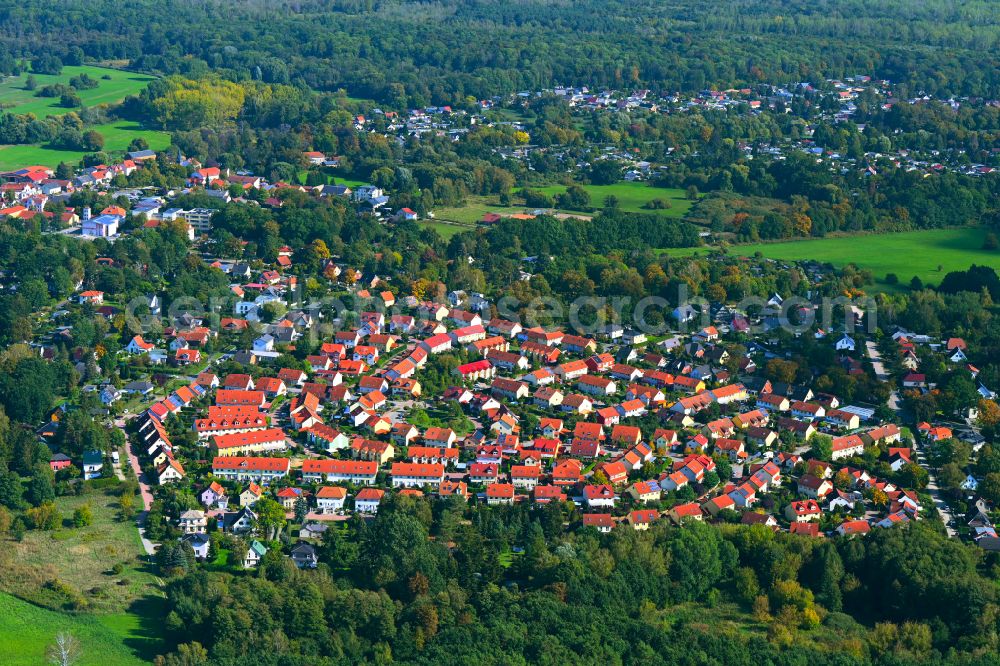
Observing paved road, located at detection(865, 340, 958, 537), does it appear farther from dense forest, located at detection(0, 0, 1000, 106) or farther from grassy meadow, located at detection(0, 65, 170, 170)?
dense forest, located at detection(0, 0, 1000, 106)

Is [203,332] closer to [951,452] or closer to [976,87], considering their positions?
[951,452]

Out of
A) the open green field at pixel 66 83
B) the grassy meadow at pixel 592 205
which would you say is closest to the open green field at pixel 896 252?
the grassy meadow at pixel 592 205

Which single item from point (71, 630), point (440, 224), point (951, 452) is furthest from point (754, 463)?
point (440, 224)

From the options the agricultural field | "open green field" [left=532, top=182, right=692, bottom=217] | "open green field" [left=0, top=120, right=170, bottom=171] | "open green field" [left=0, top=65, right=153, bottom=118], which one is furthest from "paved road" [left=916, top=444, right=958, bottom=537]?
"open green field" [left=0, top=65, right=153, bottom=118]

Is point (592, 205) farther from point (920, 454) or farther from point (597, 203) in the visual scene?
point (920, 454)

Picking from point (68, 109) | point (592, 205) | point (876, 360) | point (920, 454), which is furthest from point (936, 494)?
point (68, 109)
